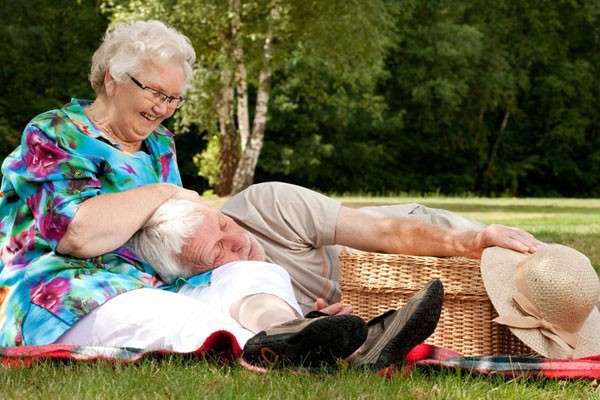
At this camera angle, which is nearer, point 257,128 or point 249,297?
point 249,297

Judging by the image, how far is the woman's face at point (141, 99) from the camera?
361cm

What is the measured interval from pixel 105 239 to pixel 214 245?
1.50 feet

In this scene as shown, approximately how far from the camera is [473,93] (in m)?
30.8

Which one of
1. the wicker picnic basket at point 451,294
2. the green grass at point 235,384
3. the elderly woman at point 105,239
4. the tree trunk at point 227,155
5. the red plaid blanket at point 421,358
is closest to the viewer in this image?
the green grass at point 235,384

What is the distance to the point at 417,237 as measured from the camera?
12.5 feet

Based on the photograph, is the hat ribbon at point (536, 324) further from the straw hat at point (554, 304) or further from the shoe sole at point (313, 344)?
the shoe sole at point (313, 344)

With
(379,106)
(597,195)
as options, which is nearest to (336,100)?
(379,106)

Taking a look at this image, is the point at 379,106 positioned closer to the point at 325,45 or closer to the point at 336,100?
the point at 336,100

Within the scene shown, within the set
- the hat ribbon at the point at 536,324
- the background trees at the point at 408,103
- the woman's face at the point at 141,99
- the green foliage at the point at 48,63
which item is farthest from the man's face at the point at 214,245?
the green foliage at the point at 48,63

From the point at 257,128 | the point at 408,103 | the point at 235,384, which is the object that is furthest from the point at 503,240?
the point at 408,103

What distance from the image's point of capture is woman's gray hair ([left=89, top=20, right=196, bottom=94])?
360 centimetres

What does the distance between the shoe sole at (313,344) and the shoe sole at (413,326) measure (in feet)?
0.37

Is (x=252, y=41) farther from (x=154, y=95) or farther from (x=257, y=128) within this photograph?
(x=154, y=95)

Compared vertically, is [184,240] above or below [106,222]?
below
